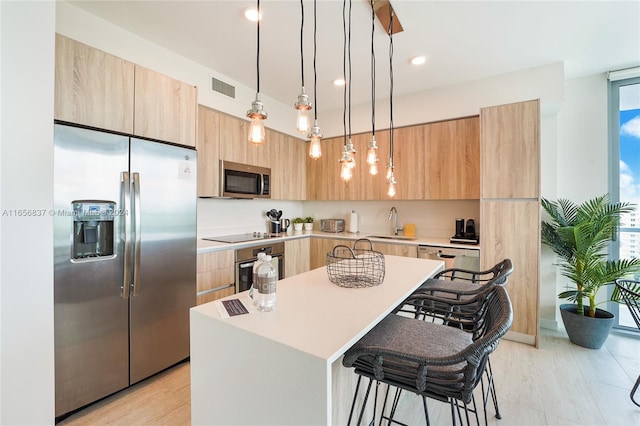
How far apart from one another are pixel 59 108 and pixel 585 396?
3984 mm

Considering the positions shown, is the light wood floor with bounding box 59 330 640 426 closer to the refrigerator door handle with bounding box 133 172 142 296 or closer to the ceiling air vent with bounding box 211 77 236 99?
the refrigerator door handle with bounding box 133 172 142 296

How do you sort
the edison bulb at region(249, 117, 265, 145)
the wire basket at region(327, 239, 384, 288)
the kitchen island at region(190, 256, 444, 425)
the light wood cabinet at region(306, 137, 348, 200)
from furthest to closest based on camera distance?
the light wood cabinet at region(306, 137, 348, 200) → the wire basket at region(327, 239, 384, 288) → the edison bulb at region(249, 117, 265, 145) → the kitchen island at region(190, 256, 444, 425)

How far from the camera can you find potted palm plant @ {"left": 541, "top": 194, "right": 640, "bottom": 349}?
2.63 m

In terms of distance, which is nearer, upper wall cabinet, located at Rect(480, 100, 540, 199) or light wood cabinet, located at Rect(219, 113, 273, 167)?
upper wall cabinet, located at Rect(480, 100, 540, 199)

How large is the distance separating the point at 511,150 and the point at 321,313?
2.73 m

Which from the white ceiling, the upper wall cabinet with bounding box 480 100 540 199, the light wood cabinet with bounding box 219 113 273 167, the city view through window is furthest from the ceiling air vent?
the city view through window

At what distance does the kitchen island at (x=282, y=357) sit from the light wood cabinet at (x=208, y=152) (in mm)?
1959

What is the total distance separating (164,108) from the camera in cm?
225

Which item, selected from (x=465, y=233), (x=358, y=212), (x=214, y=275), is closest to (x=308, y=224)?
(x=358, y=212)

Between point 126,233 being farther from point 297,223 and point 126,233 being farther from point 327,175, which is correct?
point 327,175

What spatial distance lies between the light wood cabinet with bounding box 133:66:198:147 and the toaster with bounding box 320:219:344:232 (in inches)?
96.0

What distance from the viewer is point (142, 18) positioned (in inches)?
89.7

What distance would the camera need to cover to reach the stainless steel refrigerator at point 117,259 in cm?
176

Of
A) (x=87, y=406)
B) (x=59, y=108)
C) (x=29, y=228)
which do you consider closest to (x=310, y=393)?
(x=29, y=228)
